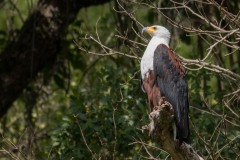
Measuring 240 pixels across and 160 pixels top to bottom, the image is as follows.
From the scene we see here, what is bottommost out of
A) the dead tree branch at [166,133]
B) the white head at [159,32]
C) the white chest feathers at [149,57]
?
the dead tree branch at [166,133]

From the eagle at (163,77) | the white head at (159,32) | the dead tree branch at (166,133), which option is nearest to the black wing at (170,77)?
the eagle at (163,77)

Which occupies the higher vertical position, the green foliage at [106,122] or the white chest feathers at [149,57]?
the white chest feathers at [149,57]

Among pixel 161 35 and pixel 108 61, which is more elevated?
pixel 161 35

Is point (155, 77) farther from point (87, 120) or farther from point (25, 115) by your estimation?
point (25, 115)

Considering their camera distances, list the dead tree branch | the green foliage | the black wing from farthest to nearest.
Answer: the green foliage < the black wing < the dead tree branch

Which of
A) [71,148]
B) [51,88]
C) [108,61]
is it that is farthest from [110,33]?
[71,148]

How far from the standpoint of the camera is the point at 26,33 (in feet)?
27.9

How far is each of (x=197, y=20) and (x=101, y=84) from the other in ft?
4.04

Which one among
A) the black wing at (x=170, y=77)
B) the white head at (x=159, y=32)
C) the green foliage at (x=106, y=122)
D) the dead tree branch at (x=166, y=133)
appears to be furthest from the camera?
the green foliage at (x=106, y=122)

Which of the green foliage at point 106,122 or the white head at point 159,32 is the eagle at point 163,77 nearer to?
the white head at point 159,32

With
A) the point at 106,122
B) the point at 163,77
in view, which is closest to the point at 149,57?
the point at 163,77

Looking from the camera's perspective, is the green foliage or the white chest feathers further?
the green foliage

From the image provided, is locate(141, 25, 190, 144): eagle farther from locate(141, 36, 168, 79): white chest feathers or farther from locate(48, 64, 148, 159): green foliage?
locate(48, 64, 148, 159): green foliage

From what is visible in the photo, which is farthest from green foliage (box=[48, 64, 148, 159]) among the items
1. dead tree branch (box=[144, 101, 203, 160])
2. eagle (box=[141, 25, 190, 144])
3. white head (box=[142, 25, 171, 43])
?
dead tree branch (box=[144, 101, 203, 160])
